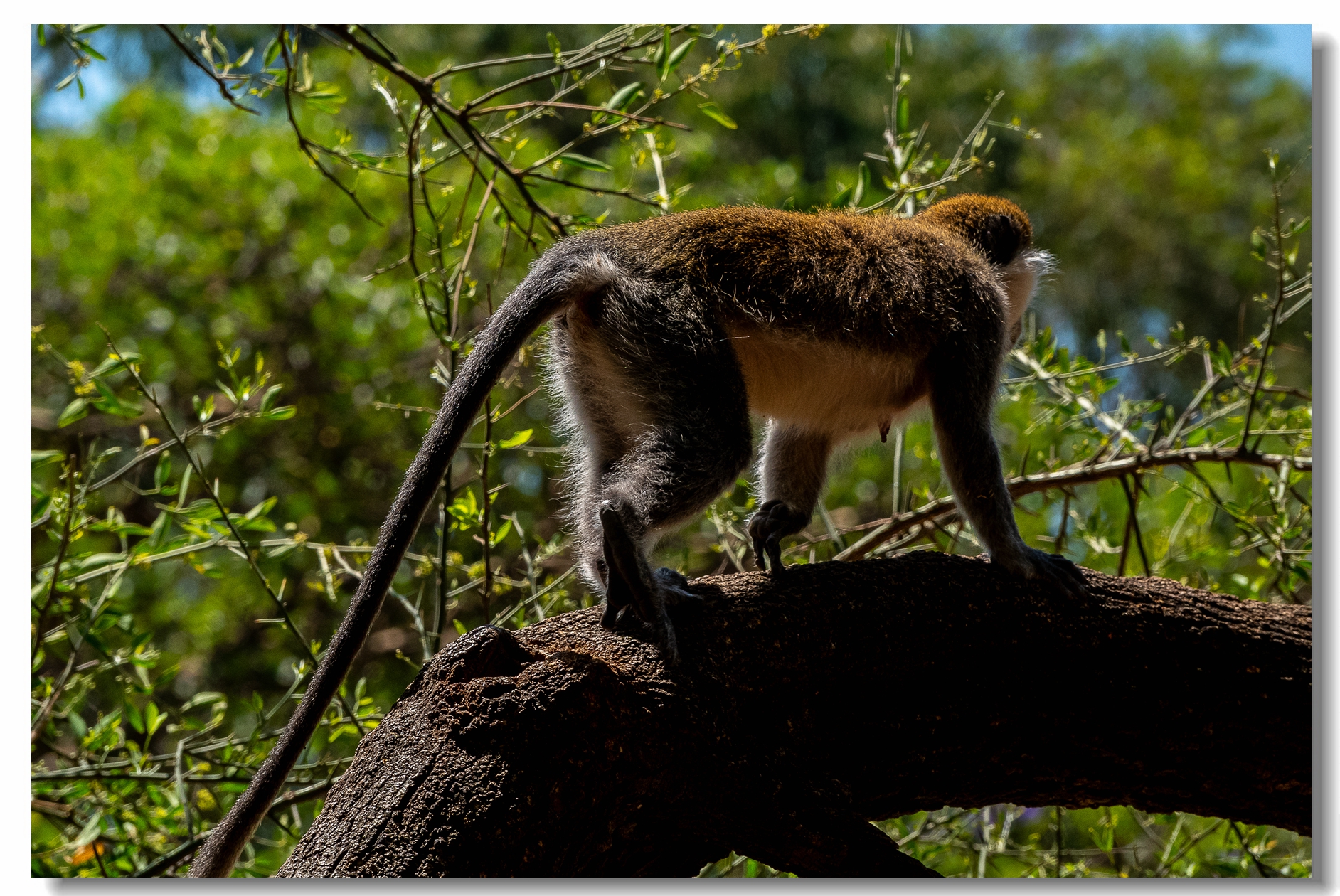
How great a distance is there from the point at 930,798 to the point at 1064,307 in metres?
9.17

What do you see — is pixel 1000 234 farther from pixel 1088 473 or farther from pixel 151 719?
pixel 151 719

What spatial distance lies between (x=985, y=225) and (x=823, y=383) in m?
0.90

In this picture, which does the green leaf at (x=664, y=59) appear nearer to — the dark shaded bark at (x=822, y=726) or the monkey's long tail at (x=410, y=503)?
the monkey's long tail at (x=410, y=503)

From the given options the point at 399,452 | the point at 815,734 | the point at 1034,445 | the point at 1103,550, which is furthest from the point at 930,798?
the point at 399,452

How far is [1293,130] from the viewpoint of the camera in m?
9.63

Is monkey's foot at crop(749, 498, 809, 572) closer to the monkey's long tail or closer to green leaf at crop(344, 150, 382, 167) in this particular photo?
the monkey's long tail

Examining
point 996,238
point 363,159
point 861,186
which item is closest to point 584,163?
point 363,159

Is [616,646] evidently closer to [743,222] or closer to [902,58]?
[743,222]

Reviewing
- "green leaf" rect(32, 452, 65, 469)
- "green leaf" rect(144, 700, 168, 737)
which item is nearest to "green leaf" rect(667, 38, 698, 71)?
"green leaf" rect(32, 452, 65, 469)

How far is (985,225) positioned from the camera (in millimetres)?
3688

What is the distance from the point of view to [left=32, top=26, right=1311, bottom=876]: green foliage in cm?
356

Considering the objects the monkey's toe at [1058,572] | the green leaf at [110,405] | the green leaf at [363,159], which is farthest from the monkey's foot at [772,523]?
the green leaf at [110,405]
